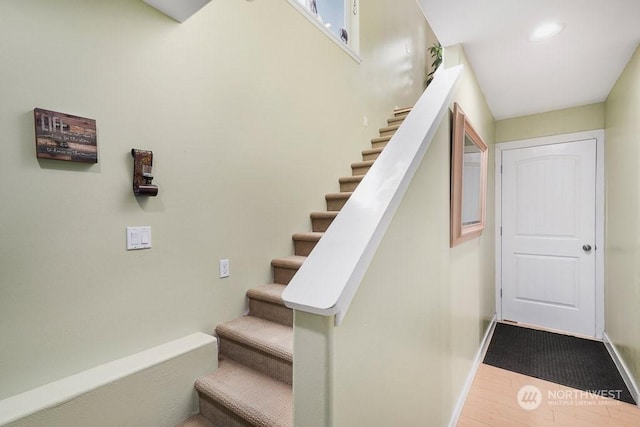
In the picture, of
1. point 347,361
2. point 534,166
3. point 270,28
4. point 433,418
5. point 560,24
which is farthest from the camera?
point 534,166

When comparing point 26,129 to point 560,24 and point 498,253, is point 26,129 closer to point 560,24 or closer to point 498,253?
point 560,24

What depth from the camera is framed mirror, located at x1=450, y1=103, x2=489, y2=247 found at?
5.47 ft

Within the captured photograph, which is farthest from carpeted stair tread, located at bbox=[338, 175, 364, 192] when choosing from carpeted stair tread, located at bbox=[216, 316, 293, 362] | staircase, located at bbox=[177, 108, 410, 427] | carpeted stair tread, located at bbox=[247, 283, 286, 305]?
carpeted stair tread, located at bbox=[216, 316, 293, 362]

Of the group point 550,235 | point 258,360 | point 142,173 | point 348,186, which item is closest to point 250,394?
point 258,360

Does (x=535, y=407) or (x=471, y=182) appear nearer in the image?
(x=535, y=407)

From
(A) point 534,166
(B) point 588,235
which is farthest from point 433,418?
(A) point 534,166

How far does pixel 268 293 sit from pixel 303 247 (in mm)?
533

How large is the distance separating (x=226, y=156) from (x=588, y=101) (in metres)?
3.65

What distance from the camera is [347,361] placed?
0.75 meters

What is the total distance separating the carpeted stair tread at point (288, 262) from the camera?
2025mm

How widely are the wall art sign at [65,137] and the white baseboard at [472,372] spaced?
2392 millimetres

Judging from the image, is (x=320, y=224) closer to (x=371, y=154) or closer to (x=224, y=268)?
(x=224, y=268)

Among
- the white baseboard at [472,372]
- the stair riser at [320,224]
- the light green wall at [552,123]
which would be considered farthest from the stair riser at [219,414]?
the light green wall at [552,123]

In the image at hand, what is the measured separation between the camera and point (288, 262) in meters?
2.07
